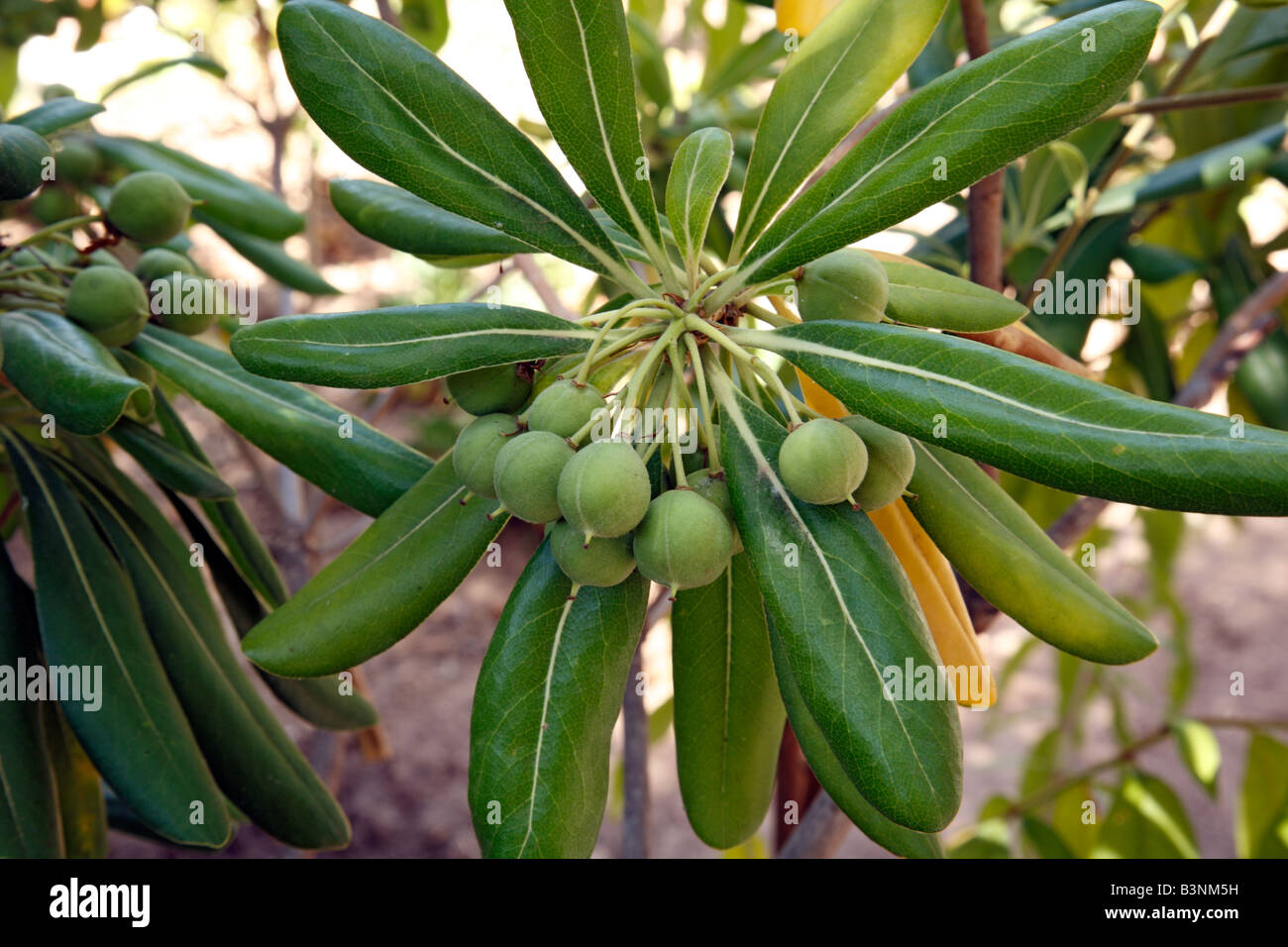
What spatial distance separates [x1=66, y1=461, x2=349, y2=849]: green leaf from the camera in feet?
3.78

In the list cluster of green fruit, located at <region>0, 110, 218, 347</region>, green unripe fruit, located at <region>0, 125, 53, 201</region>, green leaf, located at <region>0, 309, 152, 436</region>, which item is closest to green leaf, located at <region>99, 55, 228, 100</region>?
cluster of green fruit, located at <region>0, 110, 218, 347</region>

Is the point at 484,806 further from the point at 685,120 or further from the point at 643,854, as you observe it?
the point at 685,120

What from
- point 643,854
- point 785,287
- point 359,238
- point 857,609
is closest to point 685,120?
point 785,287

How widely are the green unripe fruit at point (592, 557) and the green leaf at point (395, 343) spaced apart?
0.52 feet

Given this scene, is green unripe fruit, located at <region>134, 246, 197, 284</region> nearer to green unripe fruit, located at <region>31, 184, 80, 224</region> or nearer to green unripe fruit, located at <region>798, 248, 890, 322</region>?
Result: green unripe fruit, located at <region>31, 184, 80, 224</region>

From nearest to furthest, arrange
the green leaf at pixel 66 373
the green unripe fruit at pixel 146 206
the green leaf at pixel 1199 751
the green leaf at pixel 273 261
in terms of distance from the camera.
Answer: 1. the green leaf at pixel 66 373
2. the green unripe fruit at pixel 146 206
3. the green leaf at pixel 273 261
4. the green leaf at pixel 1199 751

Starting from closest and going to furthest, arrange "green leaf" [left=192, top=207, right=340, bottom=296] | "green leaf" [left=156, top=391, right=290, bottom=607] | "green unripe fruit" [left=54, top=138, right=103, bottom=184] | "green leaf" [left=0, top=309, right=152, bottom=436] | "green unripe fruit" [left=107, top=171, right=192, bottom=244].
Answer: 1. "green leaf" [left=0, top=309, right=152, bottom=436]
2. "green unripe fruit" [left=107, top=171, right=192, bottom=244]
3. "green leaf" [left=156, top=391, right=290, bottom=607]
4. "green unripe fruit" [left=54, top=138, right=103, bottom=184]
5. "green leaf" [left=192, top=207, right=340, bottom=296]

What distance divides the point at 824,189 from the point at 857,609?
1.10 ft

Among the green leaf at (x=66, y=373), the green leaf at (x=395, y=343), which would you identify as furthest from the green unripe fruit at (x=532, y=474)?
the green leaf at (x=66, y=373)

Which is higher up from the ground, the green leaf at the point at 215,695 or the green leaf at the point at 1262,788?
the green leaf at the point at 215,695

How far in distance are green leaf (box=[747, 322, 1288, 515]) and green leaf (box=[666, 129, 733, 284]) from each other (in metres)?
0.18

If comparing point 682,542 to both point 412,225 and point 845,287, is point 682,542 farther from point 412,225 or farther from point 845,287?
point 412,225

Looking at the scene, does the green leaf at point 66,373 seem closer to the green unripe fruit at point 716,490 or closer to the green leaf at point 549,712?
the green leaf at point 549,712

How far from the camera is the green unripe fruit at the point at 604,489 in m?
0.71
